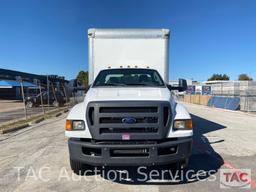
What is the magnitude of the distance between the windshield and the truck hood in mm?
506

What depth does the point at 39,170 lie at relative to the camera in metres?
5.45

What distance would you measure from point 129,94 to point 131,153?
43.7 inches

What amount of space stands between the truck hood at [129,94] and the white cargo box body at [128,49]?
3.00m

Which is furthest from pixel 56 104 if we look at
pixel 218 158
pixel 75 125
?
pixel 75 125

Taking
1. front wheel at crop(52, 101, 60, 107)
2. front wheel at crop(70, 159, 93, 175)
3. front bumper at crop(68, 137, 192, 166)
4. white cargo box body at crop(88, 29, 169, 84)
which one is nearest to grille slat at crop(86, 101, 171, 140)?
front bumper at crop(68, 137, 192, 166)

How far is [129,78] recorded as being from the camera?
6312mm

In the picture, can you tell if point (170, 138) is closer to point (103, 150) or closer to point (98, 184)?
point (103, 150)

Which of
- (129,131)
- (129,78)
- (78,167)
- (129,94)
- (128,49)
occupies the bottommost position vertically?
(78,167)

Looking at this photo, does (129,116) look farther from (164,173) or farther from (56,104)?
(56,104)

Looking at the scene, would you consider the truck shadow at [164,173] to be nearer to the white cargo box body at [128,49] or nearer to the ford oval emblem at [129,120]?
the ford oval emblem at [129,120]

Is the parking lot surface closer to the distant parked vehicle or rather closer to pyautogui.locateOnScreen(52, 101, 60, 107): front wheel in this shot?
pyautogui.locateOnScreen(52, 101, 60, 107): front wheel

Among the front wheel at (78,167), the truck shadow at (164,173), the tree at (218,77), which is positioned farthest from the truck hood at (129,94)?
the tree at (218,77)

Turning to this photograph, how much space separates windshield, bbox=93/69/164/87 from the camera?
608cm

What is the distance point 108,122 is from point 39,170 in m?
2.12
